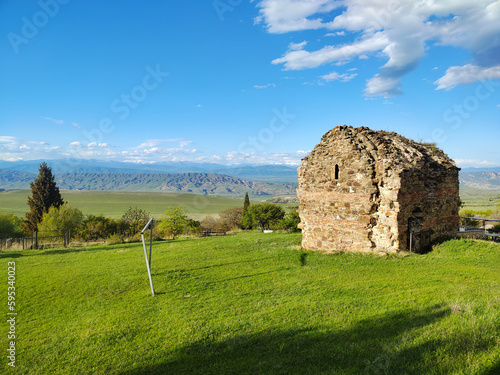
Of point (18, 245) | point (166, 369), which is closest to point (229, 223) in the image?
point (18, 245)

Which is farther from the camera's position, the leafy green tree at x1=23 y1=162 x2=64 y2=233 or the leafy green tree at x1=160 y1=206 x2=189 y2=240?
the leafy green tree at x1=23 y1=162 x2=64 y2=233

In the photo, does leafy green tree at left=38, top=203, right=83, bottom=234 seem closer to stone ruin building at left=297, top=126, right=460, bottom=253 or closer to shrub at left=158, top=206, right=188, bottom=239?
shrub at left=158, top=206, right=188, bottom=239

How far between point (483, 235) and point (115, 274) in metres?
22.2

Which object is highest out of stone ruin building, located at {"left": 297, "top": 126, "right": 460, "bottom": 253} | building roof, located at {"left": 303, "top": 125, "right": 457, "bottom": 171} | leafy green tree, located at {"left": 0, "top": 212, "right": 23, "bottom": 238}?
building roof, located at {"left": 303, "top": 125, "right": 457, "bottom": 171}

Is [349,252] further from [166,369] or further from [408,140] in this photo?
[166,369]

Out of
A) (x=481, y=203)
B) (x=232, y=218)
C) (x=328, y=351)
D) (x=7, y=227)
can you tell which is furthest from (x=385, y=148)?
(x=481, y=203)

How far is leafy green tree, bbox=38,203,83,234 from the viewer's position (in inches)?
1695

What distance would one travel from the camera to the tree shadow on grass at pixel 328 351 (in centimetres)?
485

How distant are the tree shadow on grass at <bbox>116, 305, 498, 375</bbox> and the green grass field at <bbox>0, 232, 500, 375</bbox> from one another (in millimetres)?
23

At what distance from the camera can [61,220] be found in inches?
1759

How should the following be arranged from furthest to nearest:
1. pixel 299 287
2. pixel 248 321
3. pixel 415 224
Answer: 1. pixel 415 224
2. pixel 299 287
3. pixel 248 321

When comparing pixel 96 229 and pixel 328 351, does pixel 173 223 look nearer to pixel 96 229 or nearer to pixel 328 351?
pixel 96 229

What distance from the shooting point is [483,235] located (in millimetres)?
18703

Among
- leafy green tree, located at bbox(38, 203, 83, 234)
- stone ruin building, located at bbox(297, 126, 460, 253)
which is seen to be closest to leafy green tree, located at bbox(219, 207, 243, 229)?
leafy green tree, located at bbox(38, 203, 83, 234)
